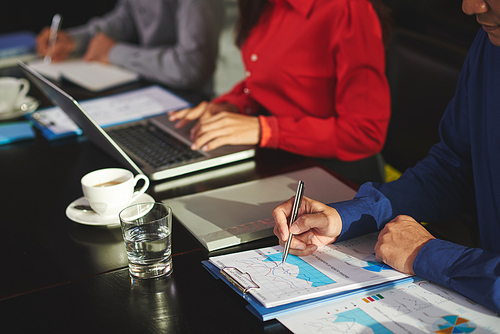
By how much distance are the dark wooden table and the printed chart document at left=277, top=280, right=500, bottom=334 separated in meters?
0.06

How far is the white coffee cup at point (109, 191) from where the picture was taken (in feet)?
2.90

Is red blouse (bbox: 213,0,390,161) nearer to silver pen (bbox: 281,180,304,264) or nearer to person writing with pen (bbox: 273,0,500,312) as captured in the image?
person writing with pen (bbox: 273,0,500,312)

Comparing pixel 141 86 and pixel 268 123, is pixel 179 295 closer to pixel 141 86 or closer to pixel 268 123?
pixel 268 123

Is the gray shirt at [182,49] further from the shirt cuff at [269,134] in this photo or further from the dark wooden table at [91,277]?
the dark wooden table at [91,277]

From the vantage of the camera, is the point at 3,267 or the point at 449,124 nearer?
the point at 3,267

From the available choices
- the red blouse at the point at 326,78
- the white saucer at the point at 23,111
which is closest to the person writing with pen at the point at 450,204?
the red blouse at the point at 326,78

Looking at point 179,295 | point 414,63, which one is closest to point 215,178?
point 179,295

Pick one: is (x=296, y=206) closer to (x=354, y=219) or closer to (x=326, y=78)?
(x=354, y=219)

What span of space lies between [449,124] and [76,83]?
4.62 feet

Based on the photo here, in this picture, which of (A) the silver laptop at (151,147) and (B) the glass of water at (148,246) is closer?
(B) the glass of water at (148,246)

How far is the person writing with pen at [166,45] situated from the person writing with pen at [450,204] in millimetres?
1177

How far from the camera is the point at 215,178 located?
3.65 feet

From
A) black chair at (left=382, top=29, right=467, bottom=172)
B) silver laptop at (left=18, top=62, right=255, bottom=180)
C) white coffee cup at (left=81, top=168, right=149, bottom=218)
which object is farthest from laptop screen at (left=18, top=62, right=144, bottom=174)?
black chair at (left=382, top=29, right=467, bottom=172)

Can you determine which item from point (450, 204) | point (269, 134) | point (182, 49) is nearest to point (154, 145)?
point (269, 134)
